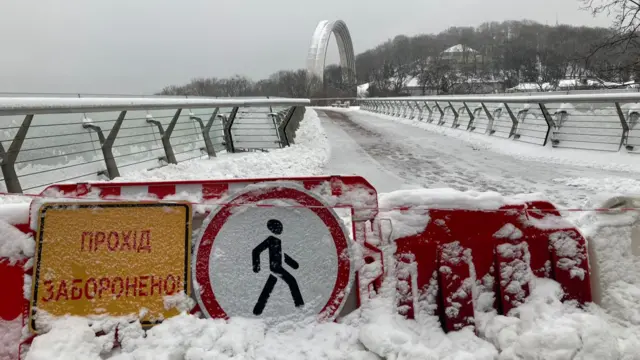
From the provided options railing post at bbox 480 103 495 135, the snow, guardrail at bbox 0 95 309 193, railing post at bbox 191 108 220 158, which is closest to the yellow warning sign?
guardrail at bbox 0 95 309 193

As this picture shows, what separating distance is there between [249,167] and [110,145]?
8.69ft

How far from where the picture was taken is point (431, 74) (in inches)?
3563

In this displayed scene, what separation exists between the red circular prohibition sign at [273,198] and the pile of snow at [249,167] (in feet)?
13.2

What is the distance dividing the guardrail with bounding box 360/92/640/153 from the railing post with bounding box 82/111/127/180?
9320 millimetres

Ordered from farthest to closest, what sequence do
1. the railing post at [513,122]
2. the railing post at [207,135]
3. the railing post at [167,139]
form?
the railing post at [513,122]
the railing post at [207,135]
the railing post at [167,139]

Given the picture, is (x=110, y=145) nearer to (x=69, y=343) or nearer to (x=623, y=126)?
(x=69, y=343)

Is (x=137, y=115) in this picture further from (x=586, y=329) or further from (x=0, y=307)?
(x=586, y=329)

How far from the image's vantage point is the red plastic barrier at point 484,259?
2.60m

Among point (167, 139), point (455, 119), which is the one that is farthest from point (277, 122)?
point (455, 119)

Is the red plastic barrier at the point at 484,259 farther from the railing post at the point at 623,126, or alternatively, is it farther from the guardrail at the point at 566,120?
the railing post at the point at 623,126

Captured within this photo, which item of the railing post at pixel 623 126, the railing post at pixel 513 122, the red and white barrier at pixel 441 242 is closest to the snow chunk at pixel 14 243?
the red and white barrier at pixel 441 242

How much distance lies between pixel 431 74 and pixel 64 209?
93.5 m

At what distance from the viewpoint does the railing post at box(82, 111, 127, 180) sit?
20.8 feet

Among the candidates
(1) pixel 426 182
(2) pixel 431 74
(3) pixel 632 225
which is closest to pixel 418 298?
(3) pixel 632 225
